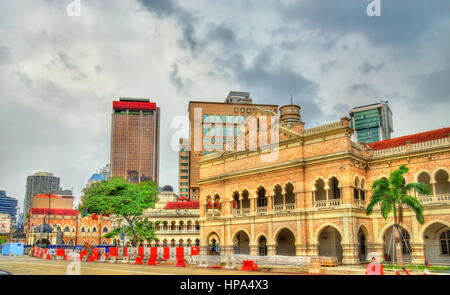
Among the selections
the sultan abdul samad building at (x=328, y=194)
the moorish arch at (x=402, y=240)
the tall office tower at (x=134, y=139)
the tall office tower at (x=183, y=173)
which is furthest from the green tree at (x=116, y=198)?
the tall office tower at (x=134, y=139)

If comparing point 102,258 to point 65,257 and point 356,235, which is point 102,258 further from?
point 356,235

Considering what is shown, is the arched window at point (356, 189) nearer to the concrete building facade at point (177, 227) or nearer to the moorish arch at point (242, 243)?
the moorish arch at point (242, 243)

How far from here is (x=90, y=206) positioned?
49312 mm

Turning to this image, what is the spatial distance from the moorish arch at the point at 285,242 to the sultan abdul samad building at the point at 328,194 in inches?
3.7

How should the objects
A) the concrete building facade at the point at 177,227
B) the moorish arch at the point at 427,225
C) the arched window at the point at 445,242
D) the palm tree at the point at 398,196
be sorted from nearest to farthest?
1. the palm tree at the point at 398,196
2. the moorish arch at the point at 427,225
3. the arched window at the point at 445,242
4. the concrete building facade at the point at 177,227

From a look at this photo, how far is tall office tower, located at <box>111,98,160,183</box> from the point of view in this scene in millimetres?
187375

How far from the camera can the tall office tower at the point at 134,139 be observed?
18738 cm

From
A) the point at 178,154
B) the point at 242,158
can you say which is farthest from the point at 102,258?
the point at 178,154

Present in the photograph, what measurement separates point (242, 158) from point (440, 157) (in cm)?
1783

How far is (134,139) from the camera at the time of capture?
189750mm

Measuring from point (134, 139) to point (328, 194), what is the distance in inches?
6447

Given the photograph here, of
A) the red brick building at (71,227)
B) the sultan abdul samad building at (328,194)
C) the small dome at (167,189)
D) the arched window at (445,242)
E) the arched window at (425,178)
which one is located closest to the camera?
the arched window at (445,242)

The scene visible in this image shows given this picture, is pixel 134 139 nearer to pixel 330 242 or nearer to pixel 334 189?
pixel 334 189

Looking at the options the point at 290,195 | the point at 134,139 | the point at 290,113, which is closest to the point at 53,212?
the point at 290,113
